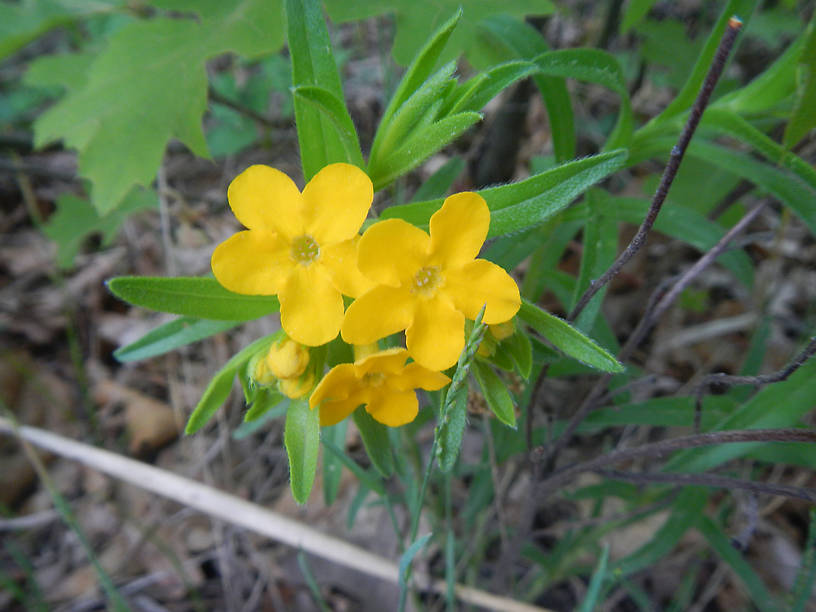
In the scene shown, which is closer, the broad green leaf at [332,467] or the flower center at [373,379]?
the flower center at [373,379]

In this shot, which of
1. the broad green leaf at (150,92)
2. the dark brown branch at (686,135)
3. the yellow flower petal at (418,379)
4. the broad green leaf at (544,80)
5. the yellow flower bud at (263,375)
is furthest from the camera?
the broad green leaf at (150,92)

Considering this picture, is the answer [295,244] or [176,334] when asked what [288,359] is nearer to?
[295,244]

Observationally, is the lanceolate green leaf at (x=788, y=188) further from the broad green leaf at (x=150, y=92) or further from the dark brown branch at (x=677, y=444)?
the broad green leaf at (x=150, y=92)

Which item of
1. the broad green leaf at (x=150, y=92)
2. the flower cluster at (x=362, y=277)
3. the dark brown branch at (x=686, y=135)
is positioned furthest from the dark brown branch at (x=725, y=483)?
the broad green leaf at (x=150, y=92)

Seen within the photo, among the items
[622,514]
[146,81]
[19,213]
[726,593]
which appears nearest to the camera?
[622,514]

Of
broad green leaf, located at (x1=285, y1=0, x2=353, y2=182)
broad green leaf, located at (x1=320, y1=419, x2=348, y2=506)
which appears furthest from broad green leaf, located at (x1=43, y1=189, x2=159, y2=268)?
broad green leaf, located at (x1=285, y1=0, x2=353, y2=182)

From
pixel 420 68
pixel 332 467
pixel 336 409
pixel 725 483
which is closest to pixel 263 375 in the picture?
pixel 336 409

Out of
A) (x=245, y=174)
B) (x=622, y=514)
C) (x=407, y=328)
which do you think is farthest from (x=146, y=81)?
(x=622, y=514)

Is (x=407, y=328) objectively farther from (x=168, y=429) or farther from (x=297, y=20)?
(x=168, y=429)
